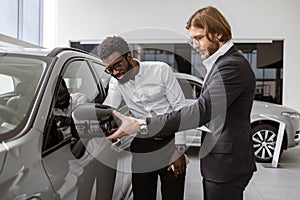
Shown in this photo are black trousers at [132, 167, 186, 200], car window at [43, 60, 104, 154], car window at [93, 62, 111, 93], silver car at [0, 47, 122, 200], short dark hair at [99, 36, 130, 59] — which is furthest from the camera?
car window at [93, 62, 111, 93]

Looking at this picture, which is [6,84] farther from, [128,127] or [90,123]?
[128,127]

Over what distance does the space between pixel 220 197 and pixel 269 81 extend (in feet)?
20.1

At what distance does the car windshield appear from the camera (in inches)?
59.2

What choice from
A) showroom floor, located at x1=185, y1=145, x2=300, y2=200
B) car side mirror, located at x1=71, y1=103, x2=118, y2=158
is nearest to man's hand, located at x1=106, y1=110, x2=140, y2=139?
car side mirror, located at x1=71, y1=103, x2=118, y2=158

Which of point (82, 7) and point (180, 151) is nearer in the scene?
point (180, 151)

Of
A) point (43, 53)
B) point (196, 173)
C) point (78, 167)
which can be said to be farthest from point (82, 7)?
point (78, 167)

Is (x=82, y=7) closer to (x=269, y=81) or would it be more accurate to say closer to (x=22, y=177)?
(x=269, y=81)

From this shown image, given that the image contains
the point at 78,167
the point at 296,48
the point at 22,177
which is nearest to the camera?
the point at 22,177

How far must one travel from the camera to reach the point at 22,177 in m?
1.20

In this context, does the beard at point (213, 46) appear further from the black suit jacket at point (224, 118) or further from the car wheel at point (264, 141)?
the car wheel at point (264, 141)

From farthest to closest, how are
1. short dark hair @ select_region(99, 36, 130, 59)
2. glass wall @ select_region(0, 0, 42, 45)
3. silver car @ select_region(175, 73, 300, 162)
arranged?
glass wall @ select_region(0, 0, 42, 45)
silver car @ select_region(175, 73, 300, 162)
short dark hair @ select_region(99, 36, 130, 59)

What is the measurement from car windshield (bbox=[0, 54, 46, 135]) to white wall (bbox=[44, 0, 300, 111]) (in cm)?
504

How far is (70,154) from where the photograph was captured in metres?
1.61

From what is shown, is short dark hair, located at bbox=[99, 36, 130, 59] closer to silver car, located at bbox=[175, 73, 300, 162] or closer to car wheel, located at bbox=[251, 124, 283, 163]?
silver car, located at bbox=[175, 73, 300, 162]
